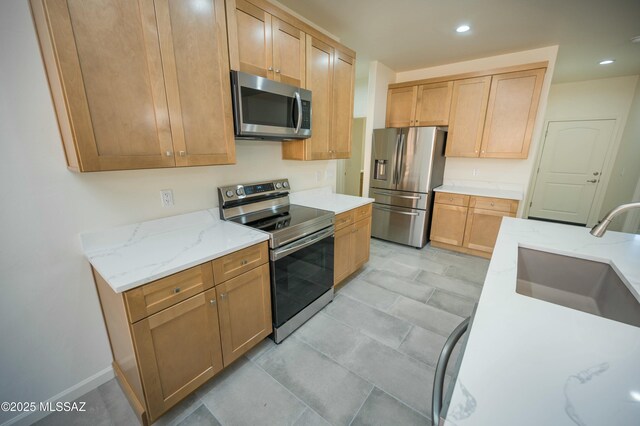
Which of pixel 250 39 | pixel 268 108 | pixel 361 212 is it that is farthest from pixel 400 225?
pixel 250 39

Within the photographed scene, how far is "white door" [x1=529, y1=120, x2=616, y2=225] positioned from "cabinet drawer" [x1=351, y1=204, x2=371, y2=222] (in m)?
4.55

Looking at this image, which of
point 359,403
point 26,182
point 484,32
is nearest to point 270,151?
point 26,182

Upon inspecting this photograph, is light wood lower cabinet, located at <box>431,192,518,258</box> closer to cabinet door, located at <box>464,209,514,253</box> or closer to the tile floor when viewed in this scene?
cabinet door, located at <box>464,209,514,253</box>

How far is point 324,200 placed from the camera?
276cm

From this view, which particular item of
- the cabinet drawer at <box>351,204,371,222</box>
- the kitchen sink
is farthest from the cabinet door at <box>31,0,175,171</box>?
the kitchen sink

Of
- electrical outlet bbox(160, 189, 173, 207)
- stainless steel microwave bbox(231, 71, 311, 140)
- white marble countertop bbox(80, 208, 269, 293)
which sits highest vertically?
stainless steel microwave bbox(231, 71, 311, 140)

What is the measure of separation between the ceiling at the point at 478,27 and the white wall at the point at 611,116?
873 mm

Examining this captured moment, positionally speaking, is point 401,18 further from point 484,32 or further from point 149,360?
point 149,360

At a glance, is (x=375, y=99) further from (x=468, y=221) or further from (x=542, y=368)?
(x=542, y=368)

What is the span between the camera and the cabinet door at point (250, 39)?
1587 millimetres

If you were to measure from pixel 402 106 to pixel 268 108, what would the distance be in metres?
2.74

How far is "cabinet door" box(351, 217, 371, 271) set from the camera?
2660 millimetres

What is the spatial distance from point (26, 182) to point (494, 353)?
2065 millimetres

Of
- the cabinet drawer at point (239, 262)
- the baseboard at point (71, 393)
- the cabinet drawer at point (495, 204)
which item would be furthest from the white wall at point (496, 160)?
the baseboard at point (71, 393)
